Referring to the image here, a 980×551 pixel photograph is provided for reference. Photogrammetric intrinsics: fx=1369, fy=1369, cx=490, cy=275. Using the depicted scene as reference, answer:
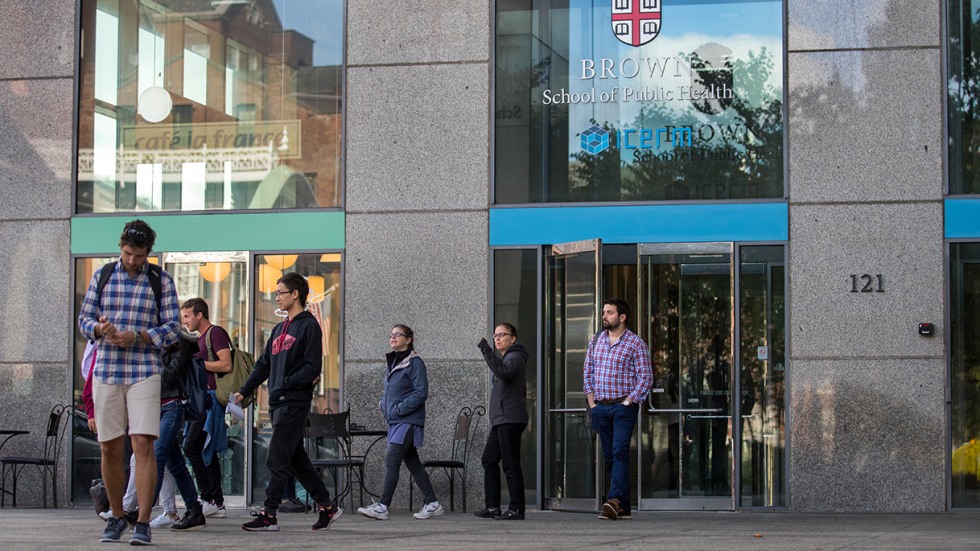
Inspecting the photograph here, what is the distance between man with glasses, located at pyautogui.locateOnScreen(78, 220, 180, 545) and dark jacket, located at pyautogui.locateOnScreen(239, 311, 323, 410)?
3.95ft

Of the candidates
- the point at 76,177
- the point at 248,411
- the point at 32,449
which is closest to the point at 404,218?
the point at 248,411

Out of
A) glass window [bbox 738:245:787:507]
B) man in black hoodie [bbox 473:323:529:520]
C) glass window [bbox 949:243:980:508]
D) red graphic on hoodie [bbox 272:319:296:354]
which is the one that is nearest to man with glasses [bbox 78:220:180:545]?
red graphic on hoodie [bbox 272:319:296:354]

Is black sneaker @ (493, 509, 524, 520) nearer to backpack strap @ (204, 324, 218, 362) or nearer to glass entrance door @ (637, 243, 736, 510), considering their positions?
glass entrance door @ (637, 243, 736, 510)

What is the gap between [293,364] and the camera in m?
10.0

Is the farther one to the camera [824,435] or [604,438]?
[824,435]

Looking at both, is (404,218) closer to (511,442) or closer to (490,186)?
(490,186)

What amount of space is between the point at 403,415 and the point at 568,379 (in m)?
2.10

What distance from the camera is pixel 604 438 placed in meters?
11.7

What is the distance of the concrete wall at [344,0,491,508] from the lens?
1334cm

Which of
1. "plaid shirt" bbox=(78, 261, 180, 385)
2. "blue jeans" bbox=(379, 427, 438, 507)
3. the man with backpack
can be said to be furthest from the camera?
"blue jeans" bbox=(379, 427, 438, 507)

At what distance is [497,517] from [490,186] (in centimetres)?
338

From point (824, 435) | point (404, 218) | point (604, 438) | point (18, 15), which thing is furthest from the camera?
point (18, 15)

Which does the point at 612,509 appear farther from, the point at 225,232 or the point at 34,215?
the point at 34,215

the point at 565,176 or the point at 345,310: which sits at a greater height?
the point at 565,176
